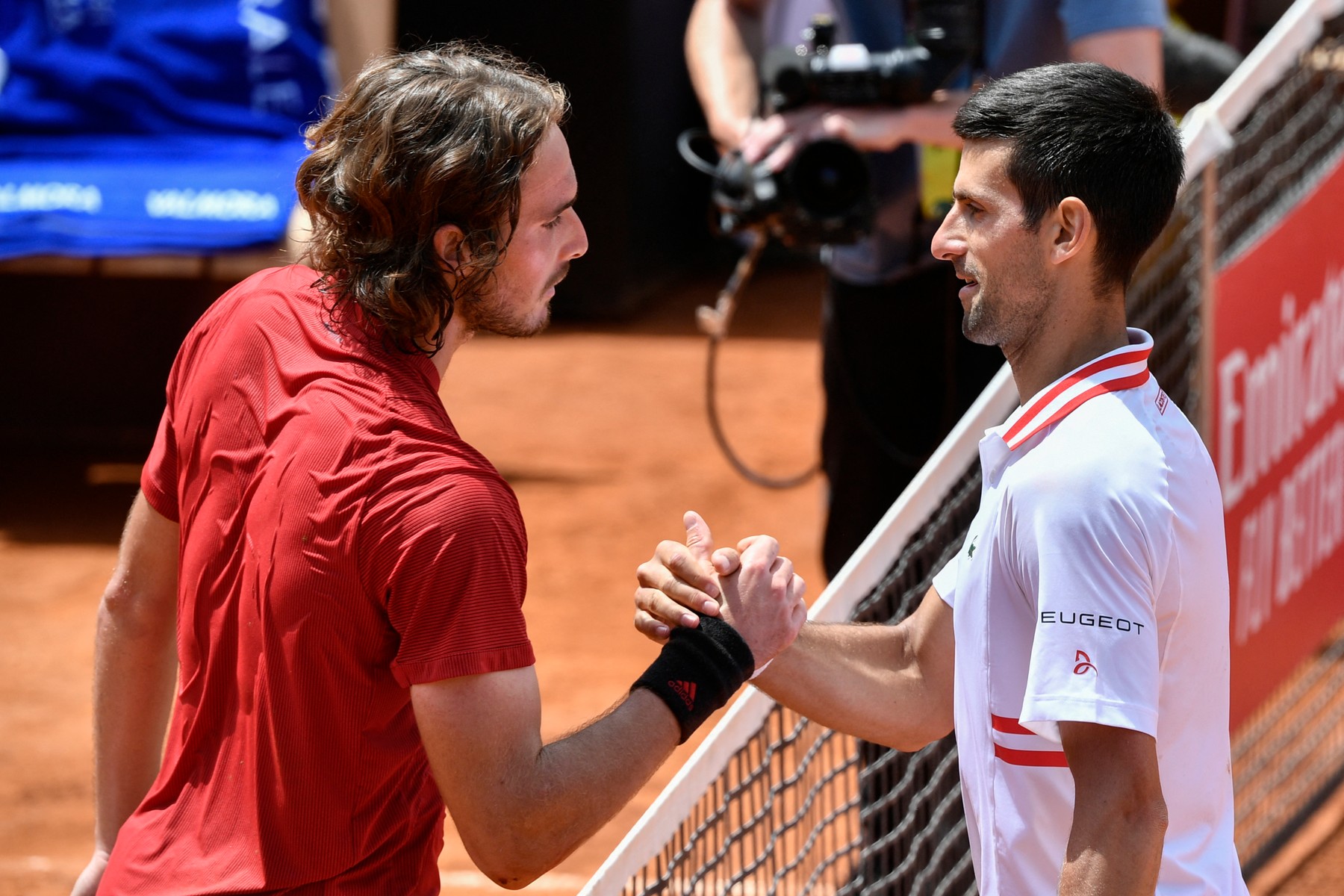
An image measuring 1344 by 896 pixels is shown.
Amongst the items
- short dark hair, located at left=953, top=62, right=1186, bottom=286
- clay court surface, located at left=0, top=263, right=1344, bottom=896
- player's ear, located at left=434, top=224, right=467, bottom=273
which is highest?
short dark hair, located at left=953, top=62, right=1186, bottom=286

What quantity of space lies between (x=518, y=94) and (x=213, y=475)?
577 mm

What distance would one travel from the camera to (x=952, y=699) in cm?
205

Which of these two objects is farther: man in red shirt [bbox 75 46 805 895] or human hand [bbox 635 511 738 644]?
human hand [bbox 635 511 738 644]

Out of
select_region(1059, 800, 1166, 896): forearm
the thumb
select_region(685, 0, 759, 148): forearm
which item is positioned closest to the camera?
select_region(1059, 800, 1166, 896): forearm

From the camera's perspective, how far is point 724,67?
407 cm

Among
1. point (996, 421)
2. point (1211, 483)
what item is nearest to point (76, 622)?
point (996, 421)

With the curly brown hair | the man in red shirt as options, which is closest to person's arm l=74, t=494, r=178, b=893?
the man in red shirt

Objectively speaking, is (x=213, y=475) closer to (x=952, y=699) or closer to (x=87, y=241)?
(x=952, y=699)

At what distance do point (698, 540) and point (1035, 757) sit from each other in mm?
557

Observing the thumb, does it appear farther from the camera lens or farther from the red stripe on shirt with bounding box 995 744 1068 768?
the camera lens

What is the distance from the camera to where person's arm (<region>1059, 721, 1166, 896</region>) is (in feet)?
4.88

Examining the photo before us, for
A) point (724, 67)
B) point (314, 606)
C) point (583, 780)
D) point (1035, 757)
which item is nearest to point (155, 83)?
point (724, 67)

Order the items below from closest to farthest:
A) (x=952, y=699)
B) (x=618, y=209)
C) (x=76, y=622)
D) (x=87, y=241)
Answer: (x=952, y=699) < (x=76, y=622) < (x=87, y=241) < (x=618, y=209)

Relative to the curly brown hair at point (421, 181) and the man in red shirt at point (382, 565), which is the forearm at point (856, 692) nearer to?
the man in red shirt at point (382, 565)
